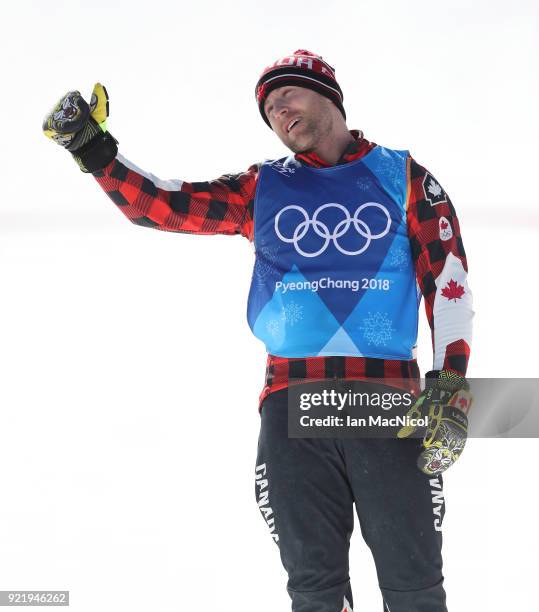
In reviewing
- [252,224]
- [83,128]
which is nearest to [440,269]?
[252,224]

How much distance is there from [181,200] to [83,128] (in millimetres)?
240

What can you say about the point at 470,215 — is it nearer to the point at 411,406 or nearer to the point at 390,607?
the point at 411,406

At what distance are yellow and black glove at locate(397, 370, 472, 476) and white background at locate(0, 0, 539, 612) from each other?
0.99 m

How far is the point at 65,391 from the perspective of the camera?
2865 millimetres

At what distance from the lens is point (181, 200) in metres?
1.60

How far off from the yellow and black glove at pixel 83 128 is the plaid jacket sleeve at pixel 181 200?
0.09 ft

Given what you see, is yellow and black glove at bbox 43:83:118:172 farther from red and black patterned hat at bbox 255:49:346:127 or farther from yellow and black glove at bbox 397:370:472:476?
yellow and black glove at bbox 397:370:472:476

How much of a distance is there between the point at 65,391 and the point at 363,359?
66.2 inches

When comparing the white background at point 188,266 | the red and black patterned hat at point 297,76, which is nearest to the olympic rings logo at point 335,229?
the red and black patterned hat at point 297,76

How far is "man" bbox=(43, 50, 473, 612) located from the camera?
139 centimetres

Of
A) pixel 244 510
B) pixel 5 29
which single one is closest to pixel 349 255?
pixel 244 510

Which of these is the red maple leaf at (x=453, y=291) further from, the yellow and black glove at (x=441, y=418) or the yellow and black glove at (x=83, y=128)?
the yellow and black glove at (x=83, y=128)

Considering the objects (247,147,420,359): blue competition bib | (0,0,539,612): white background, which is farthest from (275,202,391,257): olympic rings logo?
(0,0,539,612): white background

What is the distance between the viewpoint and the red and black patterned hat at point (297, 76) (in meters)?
1.65
